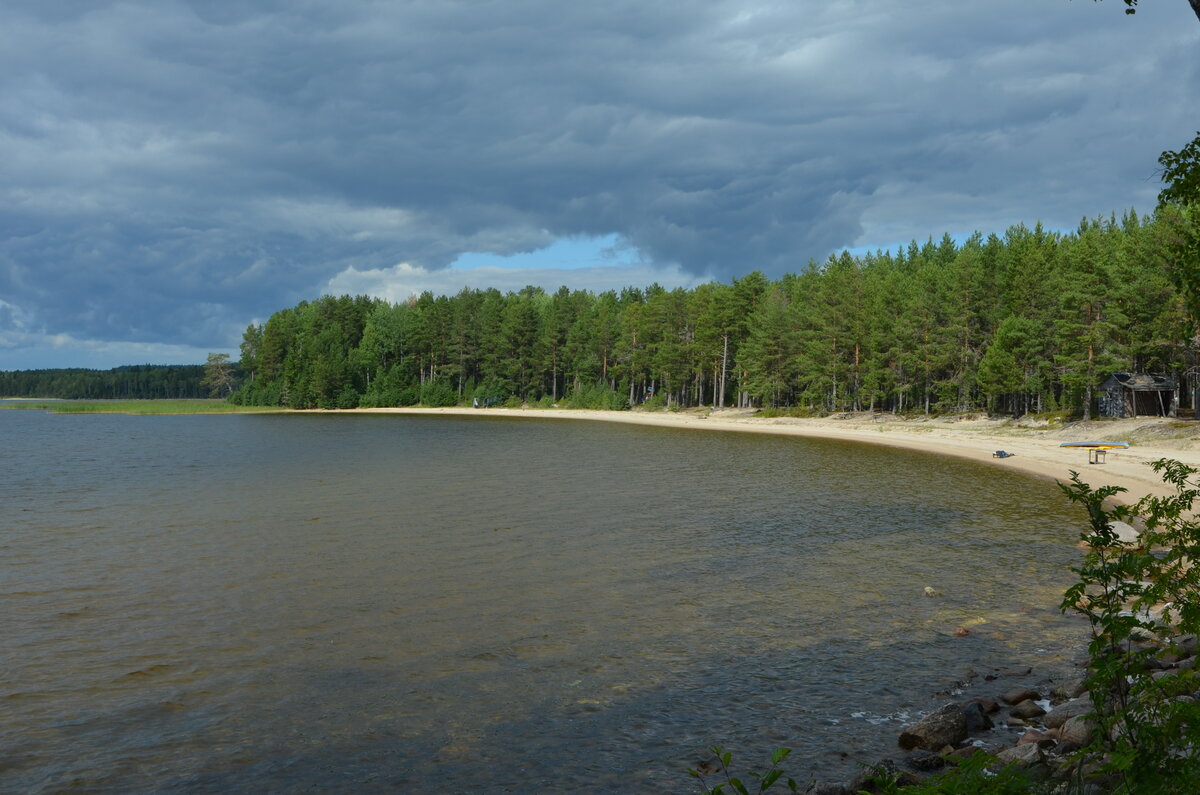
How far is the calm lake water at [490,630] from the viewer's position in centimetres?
919

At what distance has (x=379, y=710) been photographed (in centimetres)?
1035

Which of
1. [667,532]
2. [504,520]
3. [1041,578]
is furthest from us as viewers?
[504,520]

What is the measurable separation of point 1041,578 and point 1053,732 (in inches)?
410

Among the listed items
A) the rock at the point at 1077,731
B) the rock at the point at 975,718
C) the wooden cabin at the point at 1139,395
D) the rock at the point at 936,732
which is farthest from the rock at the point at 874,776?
the wooden cabin at the point at 1139,395

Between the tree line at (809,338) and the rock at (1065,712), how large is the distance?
6145 mm

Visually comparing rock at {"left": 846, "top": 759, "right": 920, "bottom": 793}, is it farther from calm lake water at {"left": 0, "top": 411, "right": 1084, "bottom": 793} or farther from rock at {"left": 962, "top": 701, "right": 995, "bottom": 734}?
rock at {"left": 962, "top": 701, "right": 995, "bottom": 734}

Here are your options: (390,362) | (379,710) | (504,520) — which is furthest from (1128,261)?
(390,362)

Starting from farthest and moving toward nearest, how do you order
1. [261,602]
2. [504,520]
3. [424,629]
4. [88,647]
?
[504,520] < [261,602] < [424,629] < [88,647]

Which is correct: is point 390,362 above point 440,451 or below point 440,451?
above

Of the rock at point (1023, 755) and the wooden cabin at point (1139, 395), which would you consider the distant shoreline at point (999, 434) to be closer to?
the wooden cabin at point (1139, 395)

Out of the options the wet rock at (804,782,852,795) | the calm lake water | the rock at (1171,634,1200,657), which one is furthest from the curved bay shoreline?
the rock at (1171,634,1200,657)

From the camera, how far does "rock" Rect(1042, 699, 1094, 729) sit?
9098mm

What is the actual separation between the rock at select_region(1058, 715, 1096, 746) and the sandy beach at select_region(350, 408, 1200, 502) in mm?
8920

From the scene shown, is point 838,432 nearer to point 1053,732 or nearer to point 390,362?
point 1053,732
